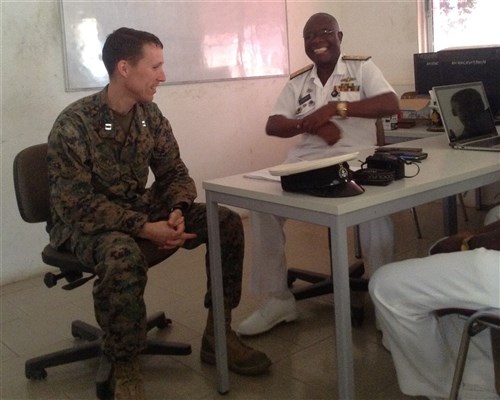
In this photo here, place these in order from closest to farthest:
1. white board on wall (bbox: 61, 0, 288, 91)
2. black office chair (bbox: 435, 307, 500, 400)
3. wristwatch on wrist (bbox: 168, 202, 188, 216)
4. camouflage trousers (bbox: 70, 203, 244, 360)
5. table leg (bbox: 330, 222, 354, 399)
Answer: black office chair (bbox: 435, 307, 500, 400), table leg (bbox: 330, 222, 354, 399), camouflage trousers (bbox: 70, 203, 244, 360), wristwatch on wrist (bbox: 168, 202, 188, 216), white board on wall (bbox: 61, 0, 288, 91)

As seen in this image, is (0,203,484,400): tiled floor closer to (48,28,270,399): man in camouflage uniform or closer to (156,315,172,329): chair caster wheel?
(156,315,172,329): chair caster wheel

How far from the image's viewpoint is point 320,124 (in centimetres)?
235

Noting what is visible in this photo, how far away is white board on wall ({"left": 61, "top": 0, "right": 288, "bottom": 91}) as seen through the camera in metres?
3.38

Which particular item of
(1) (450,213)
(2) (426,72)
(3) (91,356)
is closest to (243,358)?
(3) (91,356)

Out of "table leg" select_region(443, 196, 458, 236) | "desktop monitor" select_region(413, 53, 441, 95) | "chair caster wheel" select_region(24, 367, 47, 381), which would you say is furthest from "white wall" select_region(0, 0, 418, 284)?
"table leg" select_region(443, 196, 458, 236)

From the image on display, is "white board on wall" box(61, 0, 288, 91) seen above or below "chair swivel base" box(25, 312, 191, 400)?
above

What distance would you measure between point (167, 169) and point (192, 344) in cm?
71

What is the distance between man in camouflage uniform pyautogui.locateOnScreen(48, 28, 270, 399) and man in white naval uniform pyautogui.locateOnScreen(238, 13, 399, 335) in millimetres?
294

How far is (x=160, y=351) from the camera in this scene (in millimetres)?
2227

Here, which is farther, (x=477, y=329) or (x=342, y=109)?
(x=342, y=109)

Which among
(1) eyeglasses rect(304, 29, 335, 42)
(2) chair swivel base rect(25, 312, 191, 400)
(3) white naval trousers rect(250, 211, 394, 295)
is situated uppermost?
(1) eyeglasses rect(304, 29, 335, 42)

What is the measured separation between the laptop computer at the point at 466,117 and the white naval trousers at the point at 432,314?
836 mm

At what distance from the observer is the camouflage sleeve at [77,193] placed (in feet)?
6.37

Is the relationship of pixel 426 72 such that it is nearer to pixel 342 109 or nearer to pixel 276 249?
pixel 342 109
